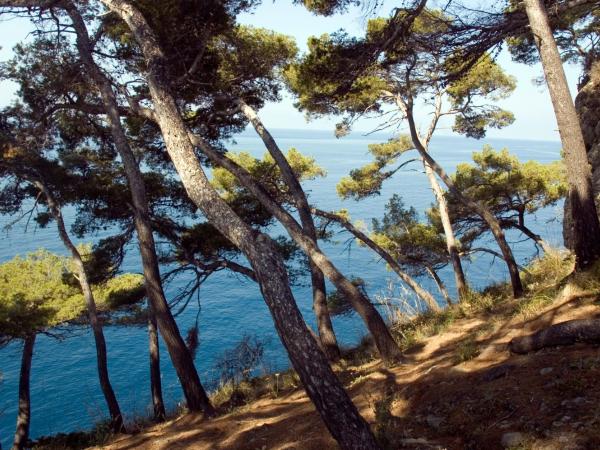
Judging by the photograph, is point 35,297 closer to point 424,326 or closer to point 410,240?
point 424,326

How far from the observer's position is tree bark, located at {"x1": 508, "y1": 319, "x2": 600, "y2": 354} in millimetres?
4203

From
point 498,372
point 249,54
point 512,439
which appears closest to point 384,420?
point 498,372

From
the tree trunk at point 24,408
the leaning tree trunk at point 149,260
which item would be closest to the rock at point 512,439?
the leaning tree trunk at point 149,260

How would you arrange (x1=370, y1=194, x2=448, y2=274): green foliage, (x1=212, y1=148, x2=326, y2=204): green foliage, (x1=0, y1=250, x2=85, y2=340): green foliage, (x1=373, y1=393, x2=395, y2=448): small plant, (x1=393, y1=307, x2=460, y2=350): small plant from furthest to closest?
(x1=370, y1=194, x2=448, y2=274): green foliage → (x1=212, y1=148, x2=326, y2=204): green foliage → (x1=0, y1=250, x2=85, y2=340): green foliage → (x1=393, y1=307, x2=460, y2=350): small plant → (x1=373, y1=393, x2=395, y2=448): small plant

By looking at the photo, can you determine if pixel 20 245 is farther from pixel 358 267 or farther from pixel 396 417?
pixel 396 417

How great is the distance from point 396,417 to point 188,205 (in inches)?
317

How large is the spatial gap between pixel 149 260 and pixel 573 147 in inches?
263

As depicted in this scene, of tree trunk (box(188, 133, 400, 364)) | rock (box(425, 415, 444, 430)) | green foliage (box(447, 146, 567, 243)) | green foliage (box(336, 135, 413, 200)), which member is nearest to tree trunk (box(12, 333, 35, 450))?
tree trunk (box(188, 133, 400, 364))

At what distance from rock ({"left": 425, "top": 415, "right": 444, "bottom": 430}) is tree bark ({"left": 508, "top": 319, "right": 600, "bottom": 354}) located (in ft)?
4.75

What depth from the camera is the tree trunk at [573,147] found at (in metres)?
5.55

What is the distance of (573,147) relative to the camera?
560 centimetres

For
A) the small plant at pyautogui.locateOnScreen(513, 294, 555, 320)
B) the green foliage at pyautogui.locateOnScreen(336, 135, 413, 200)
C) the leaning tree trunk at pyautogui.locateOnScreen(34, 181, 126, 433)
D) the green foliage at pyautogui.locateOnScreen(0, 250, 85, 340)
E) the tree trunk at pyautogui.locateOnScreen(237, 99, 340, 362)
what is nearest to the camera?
the small plant at pyautogui.locateOnScreen(513, 294, 555, 320)

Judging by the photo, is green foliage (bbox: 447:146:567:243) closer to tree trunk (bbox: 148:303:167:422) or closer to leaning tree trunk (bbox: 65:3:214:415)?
tree trunk (bbox: 148:303:167:422)

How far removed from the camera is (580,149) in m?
5.58
